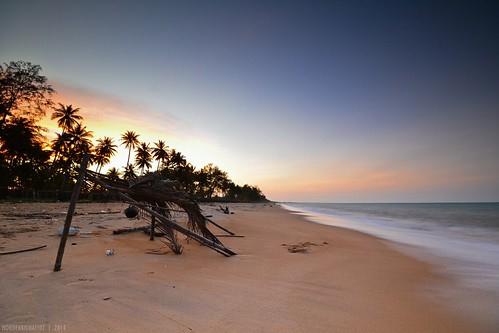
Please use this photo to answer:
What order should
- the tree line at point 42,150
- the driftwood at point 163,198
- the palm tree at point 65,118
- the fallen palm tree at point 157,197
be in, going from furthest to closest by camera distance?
the palm tree at point 65,118
the tree line at point 42,150
the driftwood at point 163,198
the fallen palm tree at point 157,197

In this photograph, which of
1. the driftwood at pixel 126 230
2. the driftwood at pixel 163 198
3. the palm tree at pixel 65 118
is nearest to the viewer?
the driftwood at pixel 163 198

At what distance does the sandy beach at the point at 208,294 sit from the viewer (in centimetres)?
292

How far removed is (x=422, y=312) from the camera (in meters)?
3.68

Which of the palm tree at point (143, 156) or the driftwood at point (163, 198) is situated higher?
the palm tree at point (143, 156)

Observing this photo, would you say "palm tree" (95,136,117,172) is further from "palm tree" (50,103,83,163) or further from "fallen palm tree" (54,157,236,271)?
"fallen palm tree" (54,157,236,271)

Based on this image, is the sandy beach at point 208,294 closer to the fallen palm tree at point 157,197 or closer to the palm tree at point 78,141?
the fallen palm tree at point 157,197

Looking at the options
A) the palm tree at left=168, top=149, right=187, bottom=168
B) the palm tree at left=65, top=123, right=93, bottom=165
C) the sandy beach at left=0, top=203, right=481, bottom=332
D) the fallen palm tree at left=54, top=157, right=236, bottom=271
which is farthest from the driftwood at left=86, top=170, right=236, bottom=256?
the palm tree at left=168, top=149, right=187, bottom=168

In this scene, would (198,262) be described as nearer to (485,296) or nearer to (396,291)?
(396,291)

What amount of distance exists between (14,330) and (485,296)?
280 inches

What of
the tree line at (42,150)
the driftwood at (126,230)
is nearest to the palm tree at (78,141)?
the tree line at (42,150)

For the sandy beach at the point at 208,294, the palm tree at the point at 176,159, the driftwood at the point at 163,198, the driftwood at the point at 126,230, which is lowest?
the sandy beach at the point at 208,294

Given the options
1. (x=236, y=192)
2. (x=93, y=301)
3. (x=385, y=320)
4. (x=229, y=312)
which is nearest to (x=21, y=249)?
(x=93, y=301)

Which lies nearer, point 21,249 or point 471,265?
point 21,249

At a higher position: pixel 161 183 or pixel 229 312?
pixel 161 183
